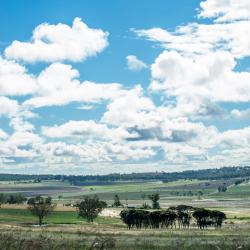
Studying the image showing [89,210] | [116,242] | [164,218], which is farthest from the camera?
[89,210]

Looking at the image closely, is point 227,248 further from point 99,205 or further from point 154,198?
point 154,198

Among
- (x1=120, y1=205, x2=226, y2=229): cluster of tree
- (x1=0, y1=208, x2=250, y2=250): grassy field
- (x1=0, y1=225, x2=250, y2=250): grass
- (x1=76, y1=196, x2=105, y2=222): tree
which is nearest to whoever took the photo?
(x1=0, y1=225, x2=250, y2=250): grass

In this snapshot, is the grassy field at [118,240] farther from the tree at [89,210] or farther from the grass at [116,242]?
the tree at [89,210]

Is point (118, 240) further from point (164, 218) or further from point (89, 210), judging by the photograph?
point (89, 210)

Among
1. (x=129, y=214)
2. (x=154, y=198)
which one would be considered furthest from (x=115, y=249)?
(x=154, y=198)

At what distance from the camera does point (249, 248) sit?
20.8m

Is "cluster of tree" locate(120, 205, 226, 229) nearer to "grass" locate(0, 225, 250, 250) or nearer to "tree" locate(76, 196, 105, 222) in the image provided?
"tree" locate(76, 196, 105, 222)

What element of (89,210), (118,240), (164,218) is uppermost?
(118,240)

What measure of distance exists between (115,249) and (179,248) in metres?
4.94

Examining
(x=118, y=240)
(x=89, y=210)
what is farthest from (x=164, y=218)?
(x=118, y=240)

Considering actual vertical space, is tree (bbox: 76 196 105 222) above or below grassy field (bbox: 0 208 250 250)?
below

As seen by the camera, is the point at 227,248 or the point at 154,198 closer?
the point at 227,248

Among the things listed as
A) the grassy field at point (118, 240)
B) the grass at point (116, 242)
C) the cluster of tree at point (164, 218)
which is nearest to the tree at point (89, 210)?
the cluster of tree at point (164, 218)

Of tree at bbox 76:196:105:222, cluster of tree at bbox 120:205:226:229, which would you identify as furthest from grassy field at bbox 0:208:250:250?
tree at bbox 76:196:105:222
